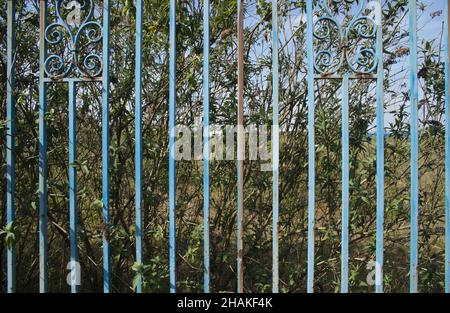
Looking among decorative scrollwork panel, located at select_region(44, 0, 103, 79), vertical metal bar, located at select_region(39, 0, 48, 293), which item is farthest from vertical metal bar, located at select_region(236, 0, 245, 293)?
vertical metal bar, located at select_region(39, 0, 48, 293)

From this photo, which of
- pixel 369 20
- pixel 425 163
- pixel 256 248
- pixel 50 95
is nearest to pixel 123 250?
pixel 256 248

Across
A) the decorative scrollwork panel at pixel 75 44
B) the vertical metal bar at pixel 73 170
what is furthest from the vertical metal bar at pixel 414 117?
the vertical metal bar at pixel 73 170

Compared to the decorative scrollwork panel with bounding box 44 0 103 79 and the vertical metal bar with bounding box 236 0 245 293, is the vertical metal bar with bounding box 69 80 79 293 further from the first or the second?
the vertical metal bar with bounding box 236 0 245 293

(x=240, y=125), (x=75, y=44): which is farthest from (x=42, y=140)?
(x=240, y=125)

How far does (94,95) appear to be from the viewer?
2.88 m

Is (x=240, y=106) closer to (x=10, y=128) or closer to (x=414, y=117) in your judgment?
(x=414, y=117)

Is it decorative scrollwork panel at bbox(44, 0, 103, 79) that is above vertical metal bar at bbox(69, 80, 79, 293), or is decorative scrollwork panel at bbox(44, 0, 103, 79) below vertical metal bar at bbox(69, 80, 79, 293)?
above

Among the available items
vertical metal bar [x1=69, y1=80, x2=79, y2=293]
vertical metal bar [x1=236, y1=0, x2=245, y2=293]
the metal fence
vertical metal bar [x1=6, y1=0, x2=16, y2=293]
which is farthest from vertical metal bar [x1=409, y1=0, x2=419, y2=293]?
vertical metal bar [x1=6, y1=0, x2=16, y2=293]

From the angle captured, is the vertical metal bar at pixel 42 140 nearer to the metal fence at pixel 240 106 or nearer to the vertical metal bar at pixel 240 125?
the metal fence at pixel 240 106

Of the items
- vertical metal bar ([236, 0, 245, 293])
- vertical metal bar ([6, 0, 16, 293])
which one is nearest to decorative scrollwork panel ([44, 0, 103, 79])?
vertical metal bar ([6, 0, 16, 293])

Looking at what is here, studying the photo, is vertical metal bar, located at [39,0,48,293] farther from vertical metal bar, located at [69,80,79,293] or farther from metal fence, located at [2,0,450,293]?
vertical metal bar, located at [69,80,79,293]

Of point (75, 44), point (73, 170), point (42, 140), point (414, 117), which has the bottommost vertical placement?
point (73, 170)
